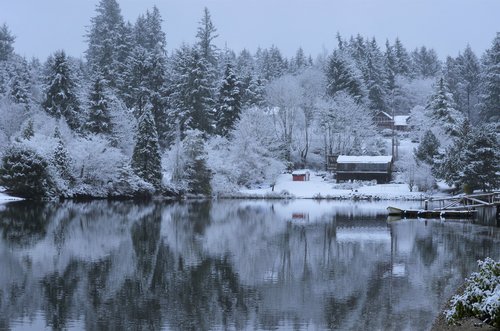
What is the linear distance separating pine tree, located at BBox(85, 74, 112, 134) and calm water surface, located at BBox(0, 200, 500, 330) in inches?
1013

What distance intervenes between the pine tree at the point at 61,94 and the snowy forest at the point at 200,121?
134 mm

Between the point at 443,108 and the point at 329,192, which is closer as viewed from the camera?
the point at 329,192

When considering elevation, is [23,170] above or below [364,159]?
below

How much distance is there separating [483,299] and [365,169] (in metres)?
63.2

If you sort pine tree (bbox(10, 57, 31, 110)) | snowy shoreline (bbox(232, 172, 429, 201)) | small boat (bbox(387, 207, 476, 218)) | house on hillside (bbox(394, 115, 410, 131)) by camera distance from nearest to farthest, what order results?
small boat (bbox(387, 207, 476, 218)) → snowy shoreline (bbox(232, 172, 429, 201)) → pine tree (bbox(10, 57, 31, 110)) → house on hillside (bbox(394, 115, 410, 131))

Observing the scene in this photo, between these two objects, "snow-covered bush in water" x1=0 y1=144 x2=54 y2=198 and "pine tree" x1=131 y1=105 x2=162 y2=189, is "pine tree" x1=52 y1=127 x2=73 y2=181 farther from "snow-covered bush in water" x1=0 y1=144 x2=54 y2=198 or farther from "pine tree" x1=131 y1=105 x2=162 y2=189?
"pine tree" x1=131 y1=105 x2=162 y2=189

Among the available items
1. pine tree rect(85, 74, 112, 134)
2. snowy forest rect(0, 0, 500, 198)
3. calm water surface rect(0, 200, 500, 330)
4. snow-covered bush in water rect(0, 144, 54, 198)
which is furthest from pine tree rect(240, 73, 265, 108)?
calm water surface rect(0, 200, 500, 330)

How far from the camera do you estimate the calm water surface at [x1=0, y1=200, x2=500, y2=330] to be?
603 inches

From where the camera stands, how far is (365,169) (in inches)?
2894

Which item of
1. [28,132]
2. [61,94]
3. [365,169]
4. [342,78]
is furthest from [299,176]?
[28,132]

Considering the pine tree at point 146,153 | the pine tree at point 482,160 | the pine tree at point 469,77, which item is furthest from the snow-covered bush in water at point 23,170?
the pine tree at point 469,77

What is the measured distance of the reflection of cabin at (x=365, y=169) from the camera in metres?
73.2

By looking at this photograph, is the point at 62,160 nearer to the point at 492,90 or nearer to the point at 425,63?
the point at 492,90

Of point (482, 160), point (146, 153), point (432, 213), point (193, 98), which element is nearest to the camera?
point (432, 213)
